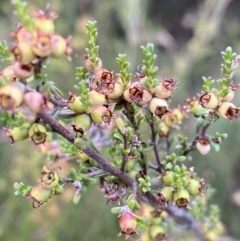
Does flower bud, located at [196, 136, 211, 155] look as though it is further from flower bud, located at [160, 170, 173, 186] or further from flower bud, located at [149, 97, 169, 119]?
flower bud, located at [149, 97, 169, 119]

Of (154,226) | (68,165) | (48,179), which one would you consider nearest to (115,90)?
(48,179)

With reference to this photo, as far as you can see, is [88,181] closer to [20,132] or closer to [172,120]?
[20,132]

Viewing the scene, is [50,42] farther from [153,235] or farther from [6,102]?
[153,235]

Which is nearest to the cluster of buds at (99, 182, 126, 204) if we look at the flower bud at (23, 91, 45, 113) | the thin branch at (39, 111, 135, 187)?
the thin branch at (39, 111, 135, 187)

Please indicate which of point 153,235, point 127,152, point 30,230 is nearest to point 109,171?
point 127,152

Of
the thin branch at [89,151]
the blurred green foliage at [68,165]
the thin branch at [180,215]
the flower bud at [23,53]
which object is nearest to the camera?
the flower bud at [23,53]

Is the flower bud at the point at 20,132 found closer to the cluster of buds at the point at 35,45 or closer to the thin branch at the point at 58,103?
the thin branch at the point at 58,103

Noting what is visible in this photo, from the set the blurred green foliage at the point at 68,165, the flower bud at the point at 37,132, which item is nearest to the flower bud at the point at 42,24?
the flower bud at the point at 37,132
